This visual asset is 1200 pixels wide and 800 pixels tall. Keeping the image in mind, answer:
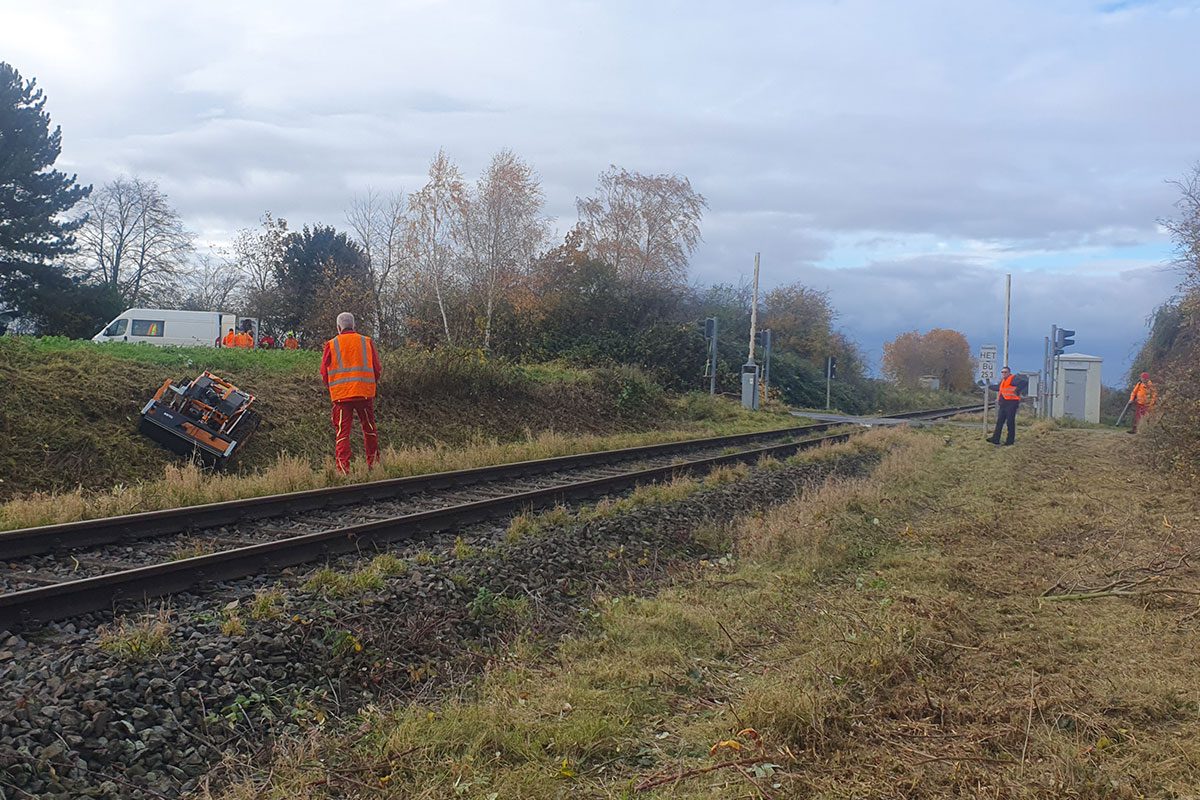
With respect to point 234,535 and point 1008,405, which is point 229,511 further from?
point 1008,405

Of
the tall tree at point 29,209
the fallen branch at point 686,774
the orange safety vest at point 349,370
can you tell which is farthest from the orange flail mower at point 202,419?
the tall tree at point 29,209

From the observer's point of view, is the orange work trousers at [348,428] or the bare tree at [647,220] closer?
the orange work trousers at [348,428]

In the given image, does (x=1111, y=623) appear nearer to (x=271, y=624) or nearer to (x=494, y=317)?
(x=271, y=624)

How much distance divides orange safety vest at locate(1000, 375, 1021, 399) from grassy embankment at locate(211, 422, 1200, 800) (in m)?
13.5

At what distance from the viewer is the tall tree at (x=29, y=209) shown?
1399 inches

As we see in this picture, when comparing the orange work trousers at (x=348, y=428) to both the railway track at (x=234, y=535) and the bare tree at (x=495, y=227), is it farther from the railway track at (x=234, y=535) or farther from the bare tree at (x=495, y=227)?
the bare tree at (x=495, y=227)

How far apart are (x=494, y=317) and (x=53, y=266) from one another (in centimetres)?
1989

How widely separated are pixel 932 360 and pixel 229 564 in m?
77.8

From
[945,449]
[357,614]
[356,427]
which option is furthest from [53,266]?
[357,614]

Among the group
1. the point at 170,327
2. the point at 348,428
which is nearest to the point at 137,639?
the point at 348,428

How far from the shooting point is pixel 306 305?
39.9 meters

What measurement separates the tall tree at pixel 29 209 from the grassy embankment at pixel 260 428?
22.2 metres

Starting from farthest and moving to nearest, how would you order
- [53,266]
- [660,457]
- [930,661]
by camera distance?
1. [53,266]
2. [660,457]
3. [930,661]

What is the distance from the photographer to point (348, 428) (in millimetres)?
11859
